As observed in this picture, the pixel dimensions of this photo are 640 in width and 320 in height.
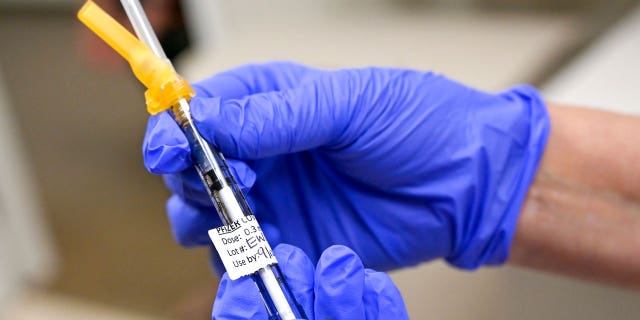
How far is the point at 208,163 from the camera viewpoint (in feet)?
1.91

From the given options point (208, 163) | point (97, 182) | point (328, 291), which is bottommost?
point (97, 182)

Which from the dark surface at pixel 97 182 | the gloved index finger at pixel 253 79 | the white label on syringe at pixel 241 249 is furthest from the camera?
the dark surface at pixel 97 182

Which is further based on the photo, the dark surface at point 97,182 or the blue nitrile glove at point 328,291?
the dark surface at point 97,182

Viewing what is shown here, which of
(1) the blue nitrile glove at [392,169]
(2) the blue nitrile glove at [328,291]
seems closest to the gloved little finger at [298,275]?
(2) the blue nitrile glove at [328,291]

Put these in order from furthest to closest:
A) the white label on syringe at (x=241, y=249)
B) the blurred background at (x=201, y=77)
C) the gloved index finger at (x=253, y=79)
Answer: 1. the blurred background at (x=201, y=77)
2. the gloved index finger at (x=253, y=79)
3. the white label on syringe at (x=241, y=249)

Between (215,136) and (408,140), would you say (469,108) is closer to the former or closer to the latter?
(408,140)

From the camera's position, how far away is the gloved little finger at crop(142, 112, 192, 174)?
1.89 feet

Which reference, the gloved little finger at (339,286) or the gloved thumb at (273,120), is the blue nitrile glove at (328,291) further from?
the gloved thumb at (273,120)

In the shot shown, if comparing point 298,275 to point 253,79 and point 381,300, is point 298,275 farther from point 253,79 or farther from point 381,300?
point 253,79

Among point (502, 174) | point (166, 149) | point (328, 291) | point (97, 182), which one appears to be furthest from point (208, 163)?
point (97, 182)

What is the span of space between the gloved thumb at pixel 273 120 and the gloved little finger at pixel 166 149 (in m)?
0.02

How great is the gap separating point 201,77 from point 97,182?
2.98 ft

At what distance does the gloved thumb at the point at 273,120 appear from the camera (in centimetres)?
59

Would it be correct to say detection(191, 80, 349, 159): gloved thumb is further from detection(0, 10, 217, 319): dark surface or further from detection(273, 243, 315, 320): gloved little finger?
detection(0, 10, 217, 319): dark surface
